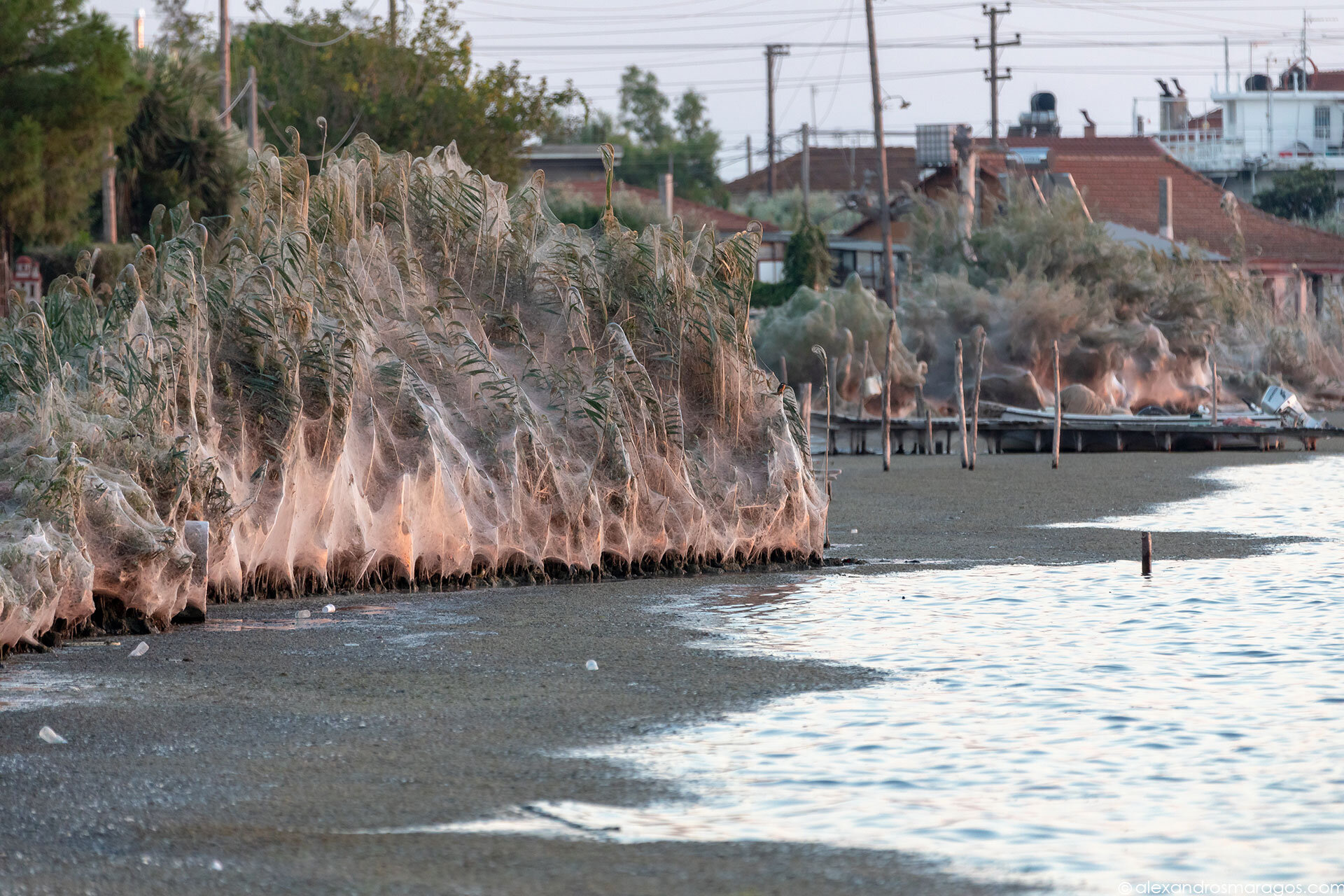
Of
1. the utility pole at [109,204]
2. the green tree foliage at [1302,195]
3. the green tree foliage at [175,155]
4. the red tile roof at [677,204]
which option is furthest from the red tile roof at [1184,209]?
the utility pole at [109,204]

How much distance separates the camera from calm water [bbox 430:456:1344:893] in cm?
756

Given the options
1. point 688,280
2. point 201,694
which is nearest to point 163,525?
point 201,694

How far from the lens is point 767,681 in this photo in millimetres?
11062

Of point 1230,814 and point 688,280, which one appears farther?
point 688,280

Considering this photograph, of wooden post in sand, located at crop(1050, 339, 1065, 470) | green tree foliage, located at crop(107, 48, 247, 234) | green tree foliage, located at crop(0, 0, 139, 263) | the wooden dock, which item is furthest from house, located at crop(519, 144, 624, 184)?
green tree foliage, located at crop(0, 0, 139, 263)

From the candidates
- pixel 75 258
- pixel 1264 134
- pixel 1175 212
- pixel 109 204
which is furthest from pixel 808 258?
pixel 1264 134

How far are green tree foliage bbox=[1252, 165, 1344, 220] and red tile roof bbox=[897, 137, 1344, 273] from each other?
1546cm

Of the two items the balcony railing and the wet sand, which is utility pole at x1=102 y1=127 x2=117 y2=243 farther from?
the balcony railing

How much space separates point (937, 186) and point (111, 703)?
48457mm

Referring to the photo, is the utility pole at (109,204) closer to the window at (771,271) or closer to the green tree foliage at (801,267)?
the green tree foliage at (801,267)

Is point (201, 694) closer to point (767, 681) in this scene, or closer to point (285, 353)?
point (767, 681)

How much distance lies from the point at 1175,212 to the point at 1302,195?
21827 millimetres

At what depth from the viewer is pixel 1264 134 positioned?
289 ft

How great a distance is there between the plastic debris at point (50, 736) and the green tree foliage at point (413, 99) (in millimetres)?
37293
